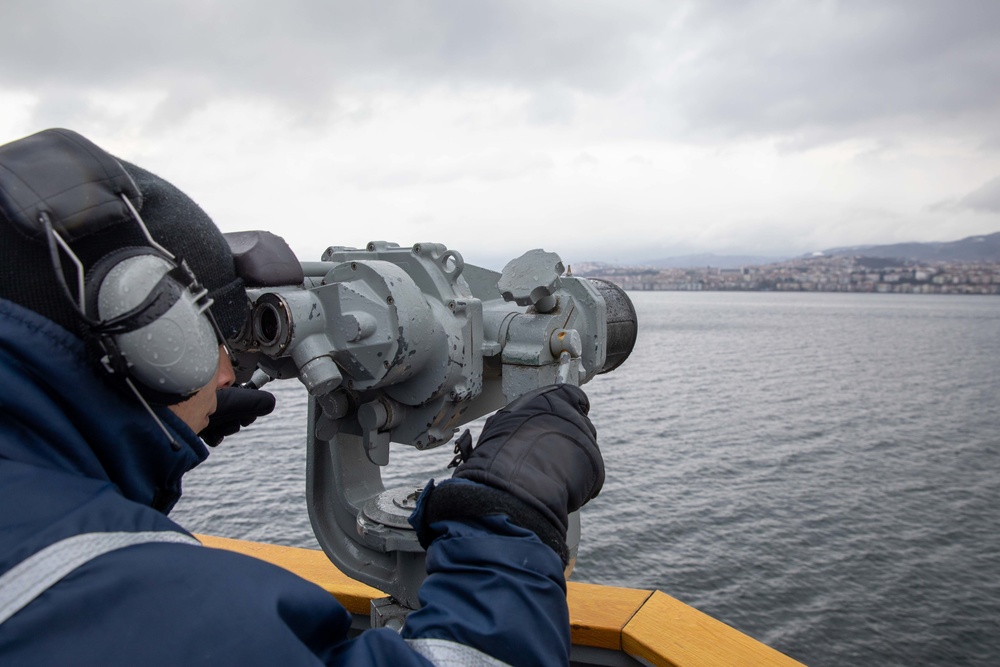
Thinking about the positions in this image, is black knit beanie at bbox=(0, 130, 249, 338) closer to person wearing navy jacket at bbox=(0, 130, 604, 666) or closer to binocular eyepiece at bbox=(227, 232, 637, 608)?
person wearing navy jacket at bbox=(0, 130, 604, 666)

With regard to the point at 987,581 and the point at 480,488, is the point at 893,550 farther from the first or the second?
the point at 480,488

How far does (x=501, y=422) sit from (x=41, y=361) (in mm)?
907

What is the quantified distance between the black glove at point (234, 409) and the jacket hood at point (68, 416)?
3.75 ft

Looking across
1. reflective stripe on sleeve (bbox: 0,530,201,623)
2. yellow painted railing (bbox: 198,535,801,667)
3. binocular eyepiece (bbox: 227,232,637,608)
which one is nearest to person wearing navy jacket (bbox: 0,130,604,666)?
reflective stripe on sleeve (bbox: 0,530,201,623)

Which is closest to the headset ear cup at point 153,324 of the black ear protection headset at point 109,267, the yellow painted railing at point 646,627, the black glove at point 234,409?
the black ear protection headset at point 109,267

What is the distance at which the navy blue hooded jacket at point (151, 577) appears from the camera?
89 cm

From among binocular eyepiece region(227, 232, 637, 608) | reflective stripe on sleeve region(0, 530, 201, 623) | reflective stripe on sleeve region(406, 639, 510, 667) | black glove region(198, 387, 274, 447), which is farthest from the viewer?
black glove region(198, 387, 274, 447)

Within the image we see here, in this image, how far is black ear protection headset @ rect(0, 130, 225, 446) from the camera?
1038 mm

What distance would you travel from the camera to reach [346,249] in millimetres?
2711

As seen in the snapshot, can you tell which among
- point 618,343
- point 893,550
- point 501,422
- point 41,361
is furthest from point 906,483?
point 41,361

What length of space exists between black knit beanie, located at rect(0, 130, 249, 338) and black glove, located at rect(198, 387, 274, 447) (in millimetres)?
896

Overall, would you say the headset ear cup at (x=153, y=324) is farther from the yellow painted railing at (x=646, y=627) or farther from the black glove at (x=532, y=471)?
the yellow painted railing at (x=646, y=627)

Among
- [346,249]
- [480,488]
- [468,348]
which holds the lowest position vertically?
[480,488]

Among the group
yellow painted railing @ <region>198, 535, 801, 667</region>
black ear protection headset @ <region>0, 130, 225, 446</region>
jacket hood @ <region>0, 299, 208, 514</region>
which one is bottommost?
yellow painted railing @ <region>198, 535, 801, 667</region>
